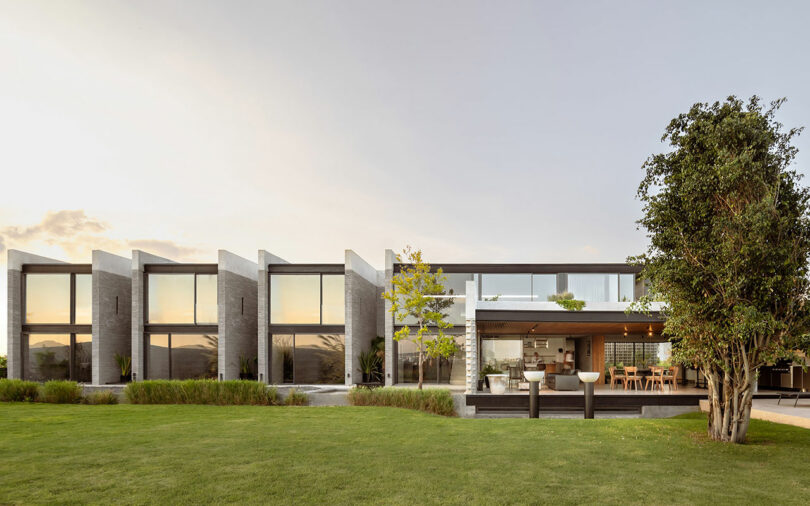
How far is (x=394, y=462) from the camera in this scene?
24.4 feet

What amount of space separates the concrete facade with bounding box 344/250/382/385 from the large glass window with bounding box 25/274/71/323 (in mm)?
12033

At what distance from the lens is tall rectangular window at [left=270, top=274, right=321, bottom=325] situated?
2209 cm

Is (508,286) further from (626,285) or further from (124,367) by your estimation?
(124,367)

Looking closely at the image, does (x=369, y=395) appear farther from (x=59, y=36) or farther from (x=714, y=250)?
(x=59, y=36)

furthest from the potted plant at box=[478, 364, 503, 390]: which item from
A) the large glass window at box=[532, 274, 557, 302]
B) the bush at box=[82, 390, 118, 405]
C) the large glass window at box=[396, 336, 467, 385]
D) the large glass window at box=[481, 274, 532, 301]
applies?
the bush at box=[82, 390, 118, 405]

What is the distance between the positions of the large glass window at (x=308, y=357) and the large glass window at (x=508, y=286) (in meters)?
6.23

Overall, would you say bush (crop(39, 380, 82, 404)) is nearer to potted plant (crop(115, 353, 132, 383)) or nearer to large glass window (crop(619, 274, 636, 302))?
potted plant (crop(115, 353, 132, 383))

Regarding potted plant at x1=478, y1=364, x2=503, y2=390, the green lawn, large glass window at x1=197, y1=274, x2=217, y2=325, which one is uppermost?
large glass window at x1=197, y1=274, x2=217, y2=325

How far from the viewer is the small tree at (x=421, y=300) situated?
755 inches

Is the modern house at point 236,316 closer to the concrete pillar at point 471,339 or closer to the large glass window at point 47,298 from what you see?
the large glass window at point 47,298

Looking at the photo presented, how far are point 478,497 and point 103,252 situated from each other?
21.2m

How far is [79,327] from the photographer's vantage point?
2277 cm

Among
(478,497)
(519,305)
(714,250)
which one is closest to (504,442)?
(478,497)

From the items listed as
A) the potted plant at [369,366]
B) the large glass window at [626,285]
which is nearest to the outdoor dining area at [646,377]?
the large glass window at [626,285]
